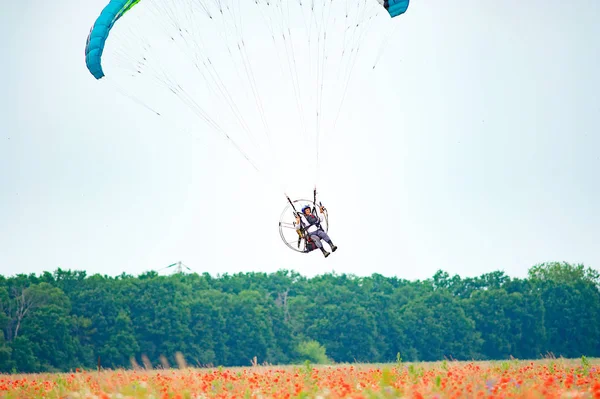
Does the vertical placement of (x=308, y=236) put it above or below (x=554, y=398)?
above

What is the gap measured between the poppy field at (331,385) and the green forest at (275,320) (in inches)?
1864

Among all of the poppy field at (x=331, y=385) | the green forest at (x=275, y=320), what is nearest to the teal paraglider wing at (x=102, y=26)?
the poppy field at (x=331, y=385)

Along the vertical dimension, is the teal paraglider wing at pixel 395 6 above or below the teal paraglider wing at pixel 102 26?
above

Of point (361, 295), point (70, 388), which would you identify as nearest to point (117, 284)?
point (361, 295)

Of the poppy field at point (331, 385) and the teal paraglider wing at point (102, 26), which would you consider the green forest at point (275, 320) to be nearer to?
the teal paraglider wing at point (102, 26)

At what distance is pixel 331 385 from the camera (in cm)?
1791

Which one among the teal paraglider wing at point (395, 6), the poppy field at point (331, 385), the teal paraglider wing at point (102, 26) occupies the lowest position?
the poppy field at point (331, 385)

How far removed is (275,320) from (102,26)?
6453cm

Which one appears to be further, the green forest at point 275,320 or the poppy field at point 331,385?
the green forest at point 275,320

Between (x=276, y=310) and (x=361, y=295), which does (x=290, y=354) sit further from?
(x=361, y=295)

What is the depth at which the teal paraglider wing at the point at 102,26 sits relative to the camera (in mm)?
29703

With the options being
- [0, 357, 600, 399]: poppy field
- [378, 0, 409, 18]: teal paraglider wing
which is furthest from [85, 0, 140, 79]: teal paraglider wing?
[0, 357, 600, 399]: poppy field

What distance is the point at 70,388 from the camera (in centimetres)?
1953

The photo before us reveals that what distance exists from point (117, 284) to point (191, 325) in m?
7.71
